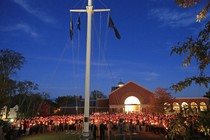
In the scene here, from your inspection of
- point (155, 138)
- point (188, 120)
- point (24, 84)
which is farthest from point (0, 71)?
point (188, 120)

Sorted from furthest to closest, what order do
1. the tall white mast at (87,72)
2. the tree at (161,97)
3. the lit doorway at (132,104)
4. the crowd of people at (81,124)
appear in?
the lit doorway at (132,104) → the tree at (161,97) → the crowd of people at (81,124) → the tall white mast at (87,72)

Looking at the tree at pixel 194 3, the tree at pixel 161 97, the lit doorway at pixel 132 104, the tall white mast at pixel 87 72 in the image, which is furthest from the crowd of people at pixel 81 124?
the lit doorway at pixel 132 104

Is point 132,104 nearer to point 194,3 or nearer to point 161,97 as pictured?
point 161,97

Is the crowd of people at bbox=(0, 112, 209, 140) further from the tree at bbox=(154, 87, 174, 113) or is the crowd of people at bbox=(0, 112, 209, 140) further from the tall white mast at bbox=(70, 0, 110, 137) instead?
the tree at bbox=(154, 87, 174, 113)

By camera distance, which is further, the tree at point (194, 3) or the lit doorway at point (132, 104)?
the lit doorway at point (132, 104)

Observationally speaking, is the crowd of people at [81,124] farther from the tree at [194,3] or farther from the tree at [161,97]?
the tree at [161,97]

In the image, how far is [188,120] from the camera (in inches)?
139

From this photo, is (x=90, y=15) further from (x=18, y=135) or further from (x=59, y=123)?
(x=59, y=123)

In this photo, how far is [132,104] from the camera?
4953cm

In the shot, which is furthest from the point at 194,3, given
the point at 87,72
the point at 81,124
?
the point at 81,124

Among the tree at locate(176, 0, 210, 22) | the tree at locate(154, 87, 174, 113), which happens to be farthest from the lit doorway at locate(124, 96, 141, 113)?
the tree at locate(176, 0, 210, 22)

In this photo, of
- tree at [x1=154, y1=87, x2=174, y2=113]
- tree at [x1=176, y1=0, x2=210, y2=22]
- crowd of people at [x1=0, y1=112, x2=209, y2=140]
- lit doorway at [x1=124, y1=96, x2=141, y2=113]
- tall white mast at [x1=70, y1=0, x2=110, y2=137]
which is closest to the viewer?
tree at [x1=176, y1=0, x2=210, y2=22]

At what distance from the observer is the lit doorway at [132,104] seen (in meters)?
49.4

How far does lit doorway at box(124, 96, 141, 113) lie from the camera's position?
49375mm
